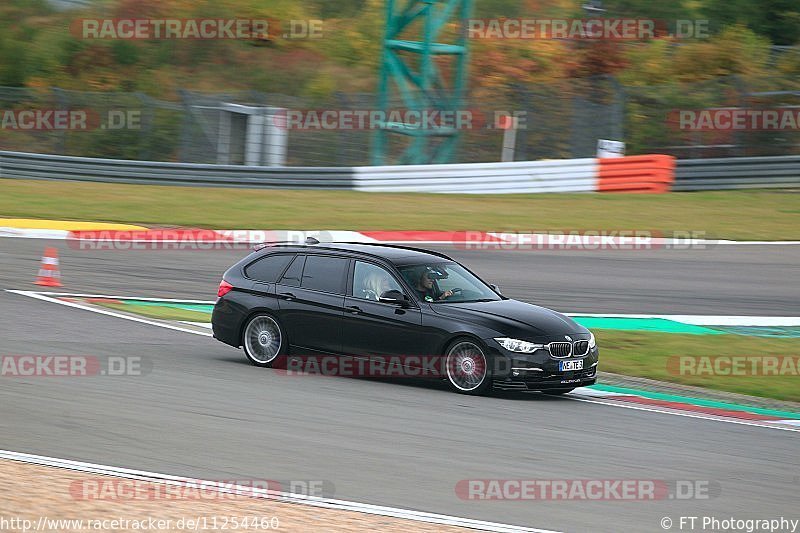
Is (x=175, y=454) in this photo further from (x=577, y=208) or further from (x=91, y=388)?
(x=577, y=208)

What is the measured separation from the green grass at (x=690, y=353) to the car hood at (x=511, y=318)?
1625mm

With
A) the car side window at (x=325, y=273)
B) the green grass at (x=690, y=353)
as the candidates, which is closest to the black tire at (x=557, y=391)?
the green grass at (x=690, y=353)

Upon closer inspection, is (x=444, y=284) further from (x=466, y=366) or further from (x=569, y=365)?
(x=569, y=365)

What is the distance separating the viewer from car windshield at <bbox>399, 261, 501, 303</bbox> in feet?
38.6

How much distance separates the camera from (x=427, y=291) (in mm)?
11773

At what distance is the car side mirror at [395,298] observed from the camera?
11617 millimetres

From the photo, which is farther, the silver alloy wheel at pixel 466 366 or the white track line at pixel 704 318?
the white track line at pixel 704 318

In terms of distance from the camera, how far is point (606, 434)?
32.0 feet

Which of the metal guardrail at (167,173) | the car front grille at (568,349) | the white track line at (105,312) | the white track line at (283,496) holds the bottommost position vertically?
the white track line at (283,496)

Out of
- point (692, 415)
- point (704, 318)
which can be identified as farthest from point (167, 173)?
point (692, 415)

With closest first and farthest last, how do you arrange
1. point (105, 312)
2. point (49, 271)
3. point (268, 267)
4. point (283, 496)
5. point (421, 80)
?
point (283, 496)
point (268, 267)
point (105, 312)
point (49, 271)
point (421, 80)

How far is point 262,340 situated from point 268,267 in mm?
844

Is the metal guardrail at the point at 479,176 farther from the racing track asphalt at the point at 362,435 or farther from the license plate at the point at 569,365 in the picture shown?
the license plate at the point at 569,365

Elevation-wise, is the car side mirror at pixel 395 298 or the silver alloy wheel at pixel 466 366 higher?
the car side mirror at pixel 395 298
